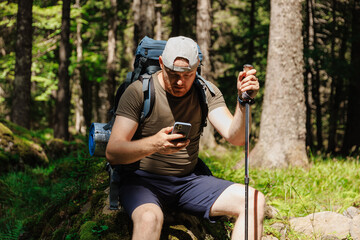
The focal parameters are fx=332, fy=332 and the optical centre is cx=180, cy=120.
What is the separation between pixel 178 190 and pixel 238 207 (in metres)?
0.56

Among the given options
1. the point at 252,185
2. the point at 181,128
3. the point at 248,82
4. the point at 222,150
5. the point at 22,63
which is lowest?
the point at 222,150

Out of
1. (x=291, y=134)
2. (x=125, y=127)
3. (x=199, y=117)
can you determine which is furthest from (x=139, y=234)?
(x=291, y=134)

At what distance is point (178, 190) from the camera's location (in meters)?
3.01

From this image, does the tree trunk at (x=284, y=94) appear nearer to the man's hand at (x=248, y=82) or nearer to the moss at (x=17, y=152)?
the man's hand at (x=248, y=82)

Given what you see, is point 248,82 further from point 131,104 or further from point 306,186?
point 306,186

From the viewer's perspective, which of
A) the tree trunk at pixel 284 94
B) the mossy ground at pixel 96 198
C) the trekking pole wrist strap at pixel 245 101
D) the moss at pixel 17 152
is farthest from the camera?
the moss at pixel 17 152

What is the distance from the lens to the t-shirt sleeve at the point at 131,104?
111 inches

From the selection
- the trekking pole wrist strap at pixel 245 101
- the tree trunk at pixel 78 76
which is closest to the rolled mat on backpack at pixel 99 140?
the trekking pole wrist strap at pixel 245 101

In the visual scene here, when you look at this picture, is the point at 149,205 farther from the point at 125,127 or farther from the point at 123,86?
the point at 123,86

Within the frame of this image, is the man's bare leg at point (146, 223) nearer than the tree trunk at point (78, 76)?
Yes

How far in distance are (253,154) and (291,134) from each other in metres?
0.86

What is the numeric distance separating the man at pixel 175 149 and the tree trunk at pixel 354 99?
32.7ft

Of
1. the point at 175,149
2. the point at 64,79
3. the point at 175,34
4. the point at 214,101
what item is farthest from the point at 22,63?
the point at 175,149

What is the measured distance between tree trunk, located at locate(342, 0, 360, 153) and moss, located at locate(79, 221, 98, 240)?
1046cm
